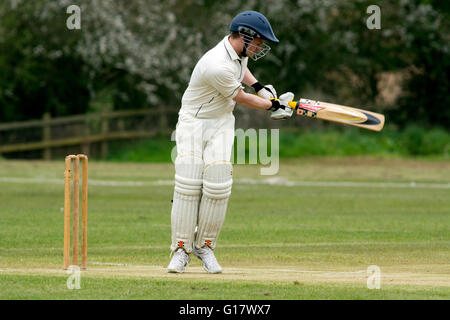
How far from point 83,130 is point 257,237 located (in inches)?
594

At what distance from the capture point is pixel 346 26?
80.9ft

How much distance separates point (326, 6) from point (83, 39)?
5996mm

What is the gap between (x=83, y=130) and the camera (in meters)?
24.8

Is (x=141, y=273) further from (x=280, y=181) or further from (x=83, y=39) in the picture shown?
(x=83, y=39)

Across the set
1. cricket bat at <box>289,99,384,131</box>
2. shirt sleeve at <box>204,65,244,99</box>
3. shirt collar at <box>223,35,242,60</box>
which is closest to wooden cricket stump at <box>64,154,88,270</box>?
shirt sleeve at <box>204,65,244,99</box>

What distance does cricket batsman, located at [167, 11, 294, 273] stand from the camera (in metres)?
7.18

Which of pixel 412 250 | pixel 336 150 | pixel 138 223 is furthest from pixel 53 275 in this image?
pixel 336 150

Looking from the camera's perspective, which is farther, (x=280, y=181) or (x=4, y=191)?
(x=280, y=181)

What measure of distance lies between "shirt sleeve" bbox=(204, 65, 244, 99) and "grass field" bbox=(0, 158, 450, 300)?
52.7 inches

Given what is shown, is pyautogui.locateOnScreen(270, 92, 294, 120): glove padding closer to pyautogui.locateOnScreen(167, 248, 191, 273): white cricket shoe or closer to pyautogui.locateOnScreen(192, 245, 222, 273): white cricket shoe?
pyautogui.locateOnScreen(192, 245, 222, 273): white cricket shoe

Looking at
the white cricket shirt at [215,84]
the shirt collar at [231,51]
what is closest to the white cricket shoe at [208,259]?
the white cricket shirt at [215,84]

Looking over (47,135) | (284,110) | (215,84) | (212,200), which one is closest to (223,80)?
(215,84)

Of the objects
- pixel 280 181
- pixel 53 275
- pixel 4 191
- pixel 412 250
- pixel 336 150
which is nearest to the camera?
pixel 53 275

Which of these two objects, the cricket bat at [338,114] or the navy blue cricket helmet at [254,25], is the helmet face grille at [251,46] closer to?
the navy blue cricket helmet at [254,25]
